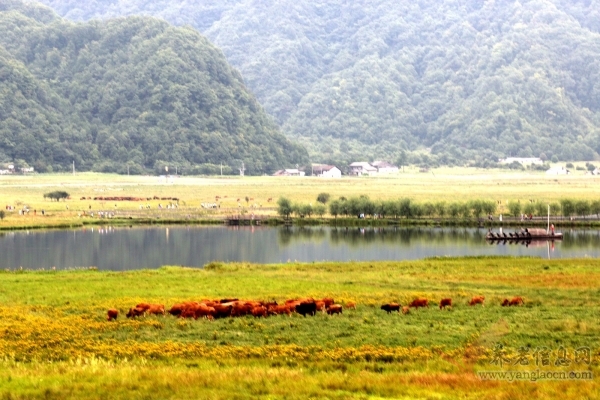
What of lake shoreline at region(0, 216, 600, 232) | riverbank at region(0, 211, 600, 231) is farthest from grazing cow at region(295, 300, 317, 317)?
lake shoreline at region(0, 216, 600, 232)

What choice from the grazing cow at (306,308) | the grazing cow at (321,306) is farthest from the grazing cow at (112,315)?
the grazing cow at (321,306)

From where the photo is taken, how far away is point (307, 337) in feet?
76.2

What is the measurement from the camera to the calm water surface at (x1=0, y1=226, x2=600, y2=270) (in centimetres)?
5834

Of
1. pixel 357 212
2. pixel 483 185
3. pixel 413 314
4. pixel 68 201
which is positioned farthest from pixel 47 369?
pixel 483 185

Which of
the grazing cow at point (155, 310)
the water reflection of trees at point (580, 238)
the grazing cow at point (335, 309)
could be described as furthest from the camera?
the water reflection of trees at point (580, 238)

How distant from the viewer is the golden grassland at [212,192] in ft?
316

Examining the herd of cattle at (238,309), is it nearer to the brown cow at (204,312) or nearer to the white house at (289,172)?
the brown cow at (204,312)

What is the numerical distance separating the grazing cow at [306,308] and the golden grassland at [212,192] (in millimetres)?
60816

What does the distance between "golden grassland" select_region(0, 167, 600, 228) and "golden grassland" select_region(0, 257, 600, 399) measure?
55.1m

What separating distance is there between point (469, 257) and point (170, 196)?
75.4 m

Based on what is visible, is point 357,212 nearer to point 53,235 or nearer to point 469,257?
point 53,235

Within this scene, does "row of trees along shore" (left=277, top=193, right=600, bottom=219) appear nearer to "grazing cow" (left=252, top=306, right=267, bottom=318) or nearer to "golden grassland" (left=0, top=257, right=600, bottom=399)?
"golden grassland" (left=0, top=257, right=600, bottom=399)

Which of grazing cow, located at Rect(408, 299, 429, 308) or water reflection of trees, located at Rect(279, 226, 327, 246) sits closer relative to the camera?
grazing cow, located at Rect(408, 299, 429, 308)

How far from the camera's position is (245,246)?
6744 cm
